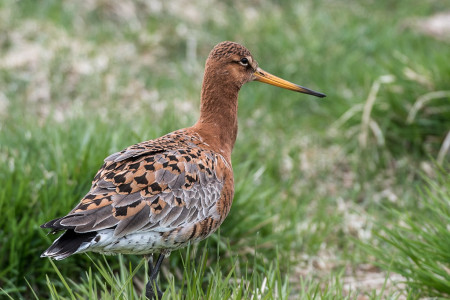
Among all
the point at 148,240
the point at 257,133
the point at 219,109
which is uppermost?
the point at 219,109

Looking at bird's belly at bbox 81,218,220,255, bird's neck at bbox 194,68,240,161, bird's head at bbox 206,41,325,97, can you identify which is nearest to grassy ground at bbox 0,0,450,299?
bird's belly at bbox 81,218,220,255

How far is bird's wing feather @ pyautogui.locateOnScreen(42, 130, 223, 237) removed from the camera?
309 centimetres

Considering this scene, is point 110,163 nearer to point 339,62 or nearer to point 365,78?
point 365,78

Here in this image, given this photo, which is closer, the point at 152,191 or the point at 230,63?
the point at 152,191

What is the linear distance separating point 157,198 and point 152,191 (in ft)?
0.15

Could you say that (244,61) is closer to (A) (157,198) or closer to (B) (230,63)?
(B) (230,63)

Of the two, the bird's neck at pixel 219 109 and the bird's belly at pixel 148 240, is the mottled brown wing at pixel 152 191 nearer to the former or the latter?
the bird's belly at pixel 148 240

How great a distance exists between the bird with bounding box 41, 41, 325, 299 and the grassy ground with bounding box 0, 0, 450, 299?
17 cm

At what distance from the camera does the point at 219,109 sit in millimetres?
3934

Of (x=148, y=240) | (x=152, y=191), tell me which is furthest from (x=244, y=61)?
(x=148, y=240)

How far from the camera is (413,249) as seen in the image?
3.75 meters

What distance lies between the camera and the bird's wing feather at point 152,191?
3.09m

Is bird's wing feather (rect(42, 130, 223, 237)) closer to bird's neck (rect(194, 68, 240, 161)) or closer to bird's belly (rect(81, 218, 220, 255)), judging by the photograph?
bird's belly (rect(81, 218, 220, 255))

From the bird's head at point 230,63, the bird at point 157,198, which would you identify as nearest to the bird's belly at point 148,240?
the bird at point 157,198
